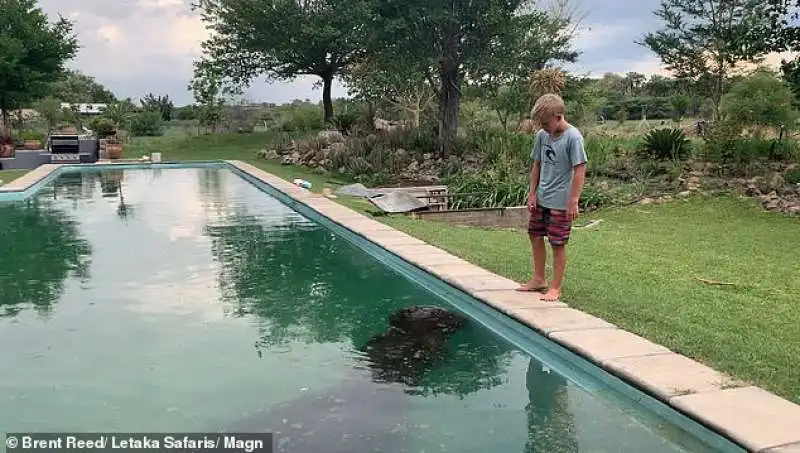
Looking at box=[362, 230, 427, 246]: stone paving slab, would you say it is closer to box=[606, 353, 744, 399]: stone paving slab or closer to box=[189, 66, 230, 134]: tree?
box=[606, 353, 744, 399]: stone paving slab

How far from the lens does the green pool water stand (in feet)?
10.7

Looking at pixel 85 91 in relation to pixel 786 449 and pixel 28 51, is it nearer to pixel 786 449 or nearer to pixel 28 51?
pixel 28 51

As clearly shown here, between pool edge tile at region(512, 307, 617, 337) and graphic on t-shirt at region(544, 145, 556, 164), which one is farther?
graphic on t-shirt at region(544, 145, 556, 164)

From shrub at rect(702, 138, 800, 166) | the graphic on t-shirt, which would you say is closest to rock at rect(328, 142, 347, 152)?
shrub at rect(702, 138, 800, 166)

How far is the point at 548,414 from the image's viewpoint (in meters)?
3.46

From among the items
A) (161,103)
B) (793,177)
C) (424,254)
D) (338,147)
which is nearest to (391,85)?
(338,147)

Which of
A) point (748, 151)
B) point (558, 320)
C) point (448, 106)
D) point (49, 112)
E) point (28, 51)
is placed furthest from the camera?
point (49, 112)

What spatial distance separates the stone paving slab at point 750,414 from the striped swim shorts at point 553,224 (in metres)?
1.75

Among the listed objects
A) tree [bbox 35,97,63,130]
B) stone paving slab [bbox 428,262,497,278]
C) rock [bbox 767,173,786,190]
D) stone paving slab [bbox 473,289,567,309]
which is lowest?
stone paving slab [bbox 473,289,567,309]

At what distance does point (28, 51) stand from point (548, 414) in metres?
22.7

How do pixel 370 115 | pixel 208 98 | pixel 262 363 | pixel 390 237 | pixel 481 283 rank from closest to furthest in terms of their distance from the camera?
Result: pixel 262 363 < pixel 481 283 < pixel 390 237 < pixel 370 115 < pixel 208 98

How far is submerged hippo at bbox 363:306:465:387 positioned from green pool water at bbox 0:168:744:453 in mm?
63

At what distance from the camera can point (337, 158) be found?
16984 millimetres

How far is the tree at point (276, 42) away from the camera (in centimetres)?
2314
